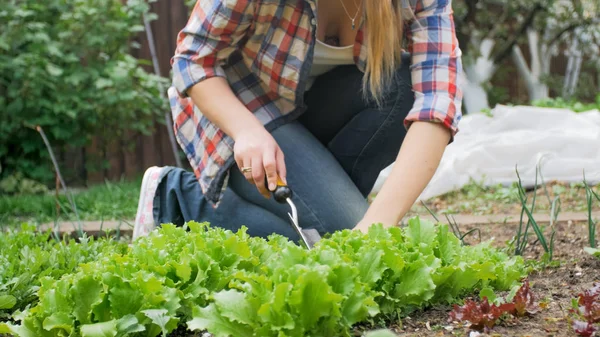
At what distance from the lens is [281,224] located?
2570mm

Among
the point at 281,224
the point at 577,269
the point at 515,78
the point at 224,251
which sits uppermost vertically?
the point at 224,251

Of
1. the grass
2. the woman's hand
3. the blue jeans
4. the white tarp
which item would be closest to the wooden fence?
the grass

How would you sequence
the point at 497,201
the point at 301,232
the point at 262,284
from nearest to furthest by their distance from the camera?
the point at 262,284
the point at 301,232
the point at 497,201

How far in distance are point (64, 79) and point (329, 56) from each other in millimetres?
3518

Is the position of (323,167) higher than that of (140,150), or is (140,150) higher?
(323,167)

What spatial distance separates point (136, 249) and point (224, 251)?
20 cm

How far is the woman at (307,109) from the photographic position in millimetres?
2127

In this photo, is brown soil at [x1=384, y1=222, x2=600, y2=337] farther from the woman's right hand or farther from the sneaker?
the sneaker

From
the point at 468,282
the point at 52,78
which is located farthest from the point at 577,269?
the point at 52,78

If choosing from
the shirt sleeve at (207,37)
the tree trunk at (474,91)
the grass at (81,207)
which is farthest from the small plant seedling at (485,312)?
the tree trunk at (474,91)

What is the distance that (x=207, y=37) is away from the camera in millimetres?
2279

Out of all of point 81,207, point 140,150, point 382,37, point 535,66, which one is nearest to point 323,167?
point 382,37

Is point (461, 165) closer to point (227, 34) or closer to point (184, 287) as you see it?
point (227, 34)

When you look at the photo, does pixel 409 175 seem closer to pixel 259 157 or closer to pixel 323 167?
pixel 259 157
